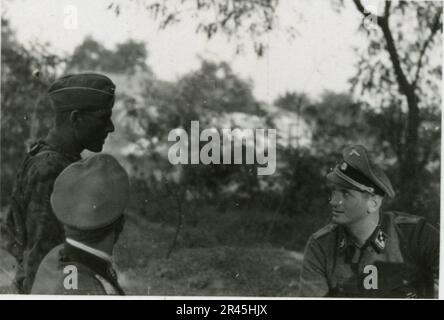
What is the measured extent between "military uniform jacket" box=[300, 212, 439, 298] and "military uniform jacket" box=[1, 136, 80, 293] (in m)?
1.72

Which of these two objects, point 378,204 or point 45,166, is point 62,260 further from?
point 378,204

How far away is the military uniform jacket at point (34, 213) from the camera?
430 centimetres

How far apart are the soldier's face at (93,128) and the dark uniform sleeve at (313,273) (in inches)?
59.0

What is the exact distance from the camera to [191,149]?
4.46 m

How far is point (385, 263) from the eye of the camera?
4.36 m

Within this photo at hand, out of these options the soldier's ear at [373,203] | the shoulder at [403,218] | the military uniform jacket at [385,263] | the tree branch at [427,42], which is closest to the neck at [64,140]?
the military uniform jacket at [385,263]

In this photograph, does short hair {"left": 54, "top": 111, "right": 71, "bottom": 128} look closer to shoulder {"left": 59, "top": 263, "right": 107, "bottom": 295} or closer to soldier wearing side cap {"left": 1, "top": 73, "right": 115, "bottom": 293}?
soldier wearing side cap {"left": 1, "top": 73, "right": 115, "bottom": 293}

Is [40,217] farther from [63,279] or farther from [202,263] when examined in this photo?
[202,263]

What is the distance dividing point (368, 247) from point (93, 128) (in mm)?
1918

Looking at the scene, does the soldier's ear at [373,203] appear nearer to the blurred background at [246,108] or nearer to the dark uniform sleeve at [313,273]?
the blurred background at [246,108]

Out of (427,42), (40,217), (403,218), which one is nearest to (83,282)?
(40,217)

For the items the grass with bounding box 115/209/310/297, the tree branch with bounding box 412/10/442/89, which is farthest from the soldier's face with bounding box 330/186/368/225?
the tree branch with bounding box 412/10/442/89
